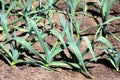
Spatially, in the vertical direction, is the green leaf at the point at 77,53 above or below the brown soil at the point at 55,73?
above

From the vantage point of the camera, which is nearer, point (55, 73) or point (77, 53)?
point (77, 53)

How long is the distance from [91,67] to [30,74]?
0.37m

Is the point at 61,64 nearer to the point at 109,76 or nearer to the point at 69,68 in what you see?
the point at 69,68

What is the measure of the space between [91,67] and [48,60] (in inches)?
11.2

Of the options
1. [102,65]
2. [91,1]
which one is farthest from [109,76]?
[91,1]

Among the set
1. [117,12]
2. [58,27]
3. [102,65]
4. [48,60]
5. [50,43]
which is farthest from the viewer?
[117,12]

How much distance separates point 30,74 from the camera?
1.96 metres

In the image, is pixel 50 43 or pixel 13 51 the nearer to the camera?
pixel 13 51

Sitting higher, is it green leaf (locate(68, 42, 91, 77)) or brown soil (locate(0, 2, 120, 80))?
green leaf (locate(68, 42, 91, 77))

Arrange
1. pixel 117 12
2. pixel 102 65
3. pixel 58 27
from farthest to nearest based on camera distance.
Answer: pixel 117 12 → pixel 58 27 → pixel 102 65

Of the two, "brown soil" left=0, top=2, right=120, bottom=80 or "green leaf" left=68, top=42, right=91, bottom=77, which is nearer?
"green leaf" left=68, top=42, right=91, bottom=77

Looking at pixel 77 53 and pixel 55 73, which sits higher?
pixel 77 53

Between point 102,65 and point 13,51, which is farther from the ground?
point 13,51

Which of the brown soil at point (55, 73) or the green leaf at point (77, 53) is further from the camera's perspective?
the brown soil at point (55, 73)
